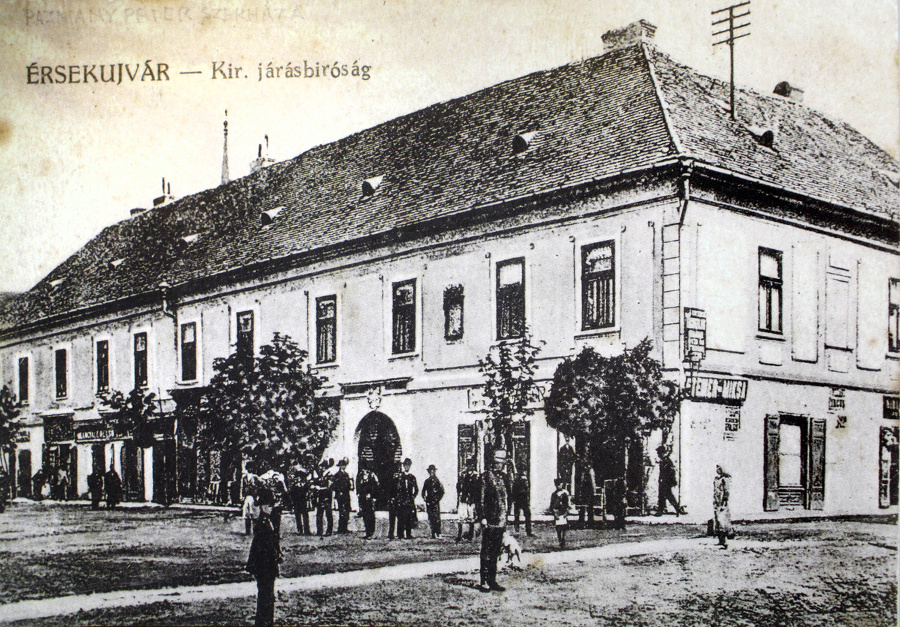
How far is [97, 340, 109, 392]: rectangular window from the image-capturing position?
11491 mm

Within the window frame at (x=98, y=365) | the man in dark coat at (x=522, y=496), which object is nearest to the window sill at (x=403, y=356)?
the man in dark coat at (x=522, y=496)

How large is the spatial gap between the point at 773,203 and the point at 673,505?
10.4 ft

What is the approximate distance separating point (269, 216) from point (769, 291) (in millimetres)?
6723

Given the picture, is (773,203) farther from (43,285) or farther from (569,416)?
(43,285)

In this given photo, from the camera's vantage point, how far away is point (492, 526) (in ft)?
28.0

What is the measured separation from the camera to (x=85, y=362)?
12008 mm

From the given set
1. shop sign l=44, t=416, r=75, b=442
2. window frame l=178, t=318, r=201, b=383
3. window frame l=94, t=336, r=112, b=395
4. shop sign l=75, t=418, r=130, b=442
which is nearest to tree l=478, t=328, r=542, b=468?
window frame l=178, t=318, r=201, b=383

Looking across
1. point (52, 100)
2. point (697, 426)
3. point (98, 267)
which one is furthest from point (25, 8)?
point (697, 426)

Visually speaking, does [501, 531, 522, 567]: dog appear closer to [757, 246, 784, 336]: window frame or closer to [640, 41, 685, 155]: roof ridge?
[757, 246, 784, 336]: window frame

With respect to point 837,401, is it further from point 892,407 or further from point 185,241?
point 185,241

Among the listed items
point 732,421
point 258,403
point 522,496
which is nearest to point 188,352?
point 258,403

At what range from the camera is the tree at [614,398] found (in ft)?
31.2

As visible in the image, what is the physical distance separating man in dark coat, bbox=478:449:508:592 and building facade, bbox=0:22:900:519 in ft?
5.23

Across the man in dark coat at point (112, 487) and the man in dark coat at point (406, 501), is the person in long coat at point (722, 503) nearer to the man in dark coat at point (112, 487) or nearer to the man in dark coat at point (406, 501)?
the man in dark coat at point (406, 501)
